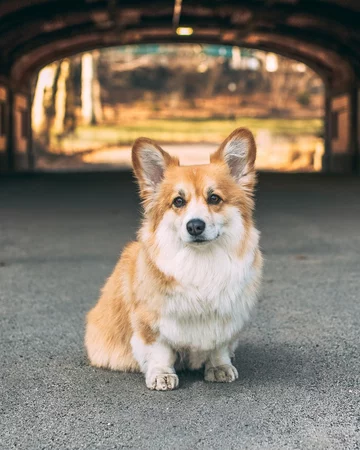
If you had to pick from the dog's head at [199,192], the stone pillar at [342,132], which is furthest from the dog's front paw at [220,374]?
the stone pillar at [342,132]

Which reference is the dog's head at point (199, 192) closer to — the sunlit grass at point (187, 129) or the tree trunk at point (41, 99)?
the tree trunk at point (41, 99)

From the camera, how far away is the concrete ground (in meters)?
2.90

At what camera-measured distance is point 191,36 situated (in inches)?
922

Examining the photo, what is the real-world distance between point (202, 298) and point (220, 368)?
467 millimetres

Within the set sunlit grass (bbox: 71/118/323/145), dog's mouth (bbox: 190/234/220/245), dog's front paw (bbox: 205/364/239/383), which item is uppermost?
sunlit grass (bbox: 71/118/323/145)

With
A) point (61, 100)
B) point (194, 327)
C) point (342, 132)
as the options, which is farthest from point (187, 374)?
point (61, 100)

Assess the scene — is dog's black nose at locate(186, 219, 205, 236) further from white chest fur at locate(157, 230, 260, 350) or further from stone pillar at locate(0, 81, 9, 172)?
stone pillar at locate(0, 81, 9, 172)

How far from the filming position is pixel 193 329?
3.29 m

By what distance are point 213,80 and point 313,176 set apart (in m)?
25.8

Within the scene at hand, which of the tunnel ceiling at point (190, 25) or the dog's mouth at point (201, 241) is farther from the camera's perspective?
the tunnel ceiling at point (190, 25)

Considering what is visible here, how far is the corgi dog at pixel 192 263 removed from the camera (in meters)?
3.23

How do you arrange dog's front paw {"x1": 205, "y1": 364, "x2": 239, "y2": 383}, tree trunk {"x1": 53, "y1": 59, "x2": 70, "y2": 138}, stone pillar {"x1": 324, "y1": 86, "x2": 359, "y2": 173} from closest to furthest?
1. dog's front paw {"x1": 205, "y1": 364, "x2": 239, "y2": 383}
2. stone pillar {"x1": 324, "y1": 86, "x2": 359, "y2": 173}
3. tree trunk {"x1": 53, "y1": 59, "x2": 70, "y2": 138}

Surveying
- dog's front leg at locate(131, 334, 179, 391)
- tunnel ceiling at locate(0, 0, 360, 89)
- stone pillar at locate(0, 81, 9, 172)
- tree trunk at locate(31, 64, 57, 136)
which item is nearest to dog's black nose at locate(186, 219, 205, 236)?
dog's front leg at locate(131, 334, 179, 391)

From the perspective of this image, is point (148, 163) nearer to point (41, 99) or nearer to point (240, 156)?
point (240, 156)
